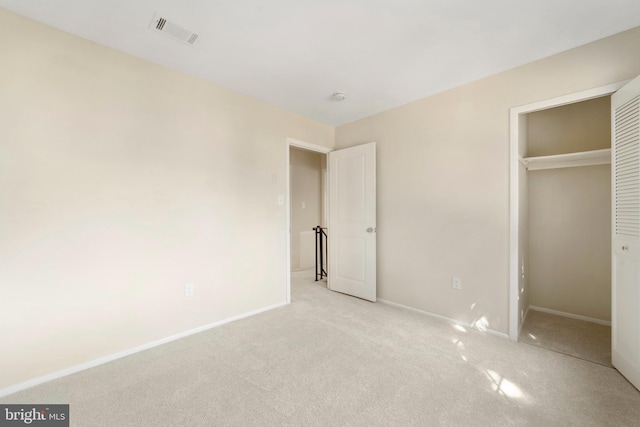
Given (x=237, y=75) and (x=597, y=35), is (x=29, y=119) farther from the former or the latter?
(x=597, y=35)

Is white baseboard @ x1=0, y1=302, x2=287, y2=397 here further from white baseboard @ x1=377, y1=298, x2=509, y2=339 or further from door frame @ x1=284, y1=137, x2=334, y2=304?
white baseboard @ x1=377, y1=298, x2=509, y2=339

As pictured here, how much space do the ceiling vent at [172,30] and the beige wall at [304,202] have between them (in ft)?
10.8

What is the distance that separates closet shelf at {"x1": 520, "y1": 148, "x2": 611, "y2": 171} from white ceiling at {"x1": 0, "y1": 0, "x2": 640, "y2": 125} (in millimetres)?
1026

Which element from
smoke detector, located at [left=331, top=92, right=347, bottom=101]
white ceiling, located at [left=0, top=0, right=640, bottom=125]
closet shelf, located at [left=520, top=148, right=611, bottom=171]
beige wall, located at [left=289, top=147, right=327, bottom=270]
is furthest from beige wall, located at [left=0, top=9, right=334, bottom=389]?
closet shelf, located at [left=520, top=148, right=611, bottom=171]

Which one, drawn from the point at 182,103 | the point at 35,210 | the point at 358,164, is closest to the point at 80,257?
the point at 35,210

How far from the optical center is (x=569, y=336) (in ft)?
8.19

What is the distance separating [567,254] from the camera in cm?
299

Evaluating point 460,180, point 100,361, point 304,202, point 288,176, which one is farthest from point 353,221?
point 100,361

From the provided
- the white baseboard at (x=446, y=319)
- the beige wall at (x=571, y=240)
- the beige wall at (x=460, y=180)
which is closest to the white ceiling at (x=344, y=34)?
the beige wall at (x=460, y=180)

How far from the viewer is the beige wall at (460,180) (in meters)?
2.23

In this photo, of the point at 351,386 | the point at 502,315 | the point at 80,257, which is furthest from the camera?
the point at 502,315

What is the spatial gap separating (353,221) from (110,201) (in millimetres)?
2728

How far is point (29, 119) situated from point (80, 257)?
1.03 m

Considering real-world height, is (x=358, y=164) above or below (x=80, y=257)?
above
